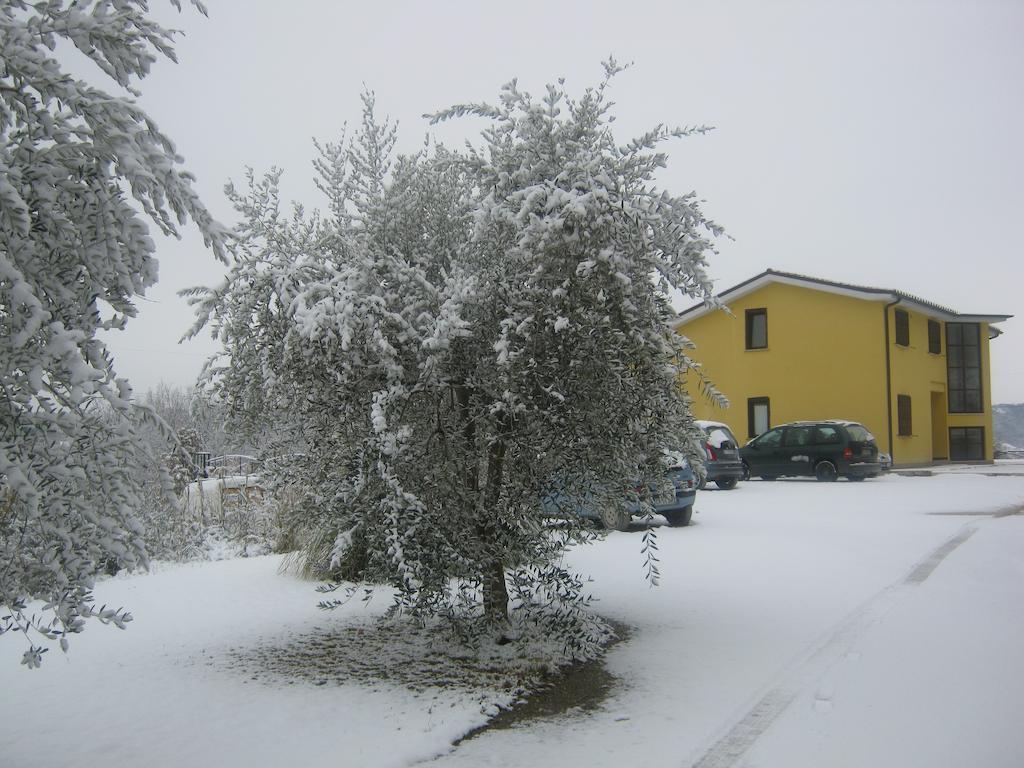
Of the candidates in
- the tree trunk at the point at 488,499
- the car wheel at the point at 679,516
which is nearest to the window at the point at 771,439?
the car wheel at the point at 679,516

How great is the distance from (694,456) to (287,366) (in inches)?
114

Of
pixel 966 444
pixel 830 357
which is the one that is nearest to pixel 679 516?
pixel 830 357

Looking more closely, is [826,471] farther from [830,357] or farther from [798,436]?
[830,357]

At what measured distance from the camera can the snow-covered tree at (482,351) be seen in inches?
200

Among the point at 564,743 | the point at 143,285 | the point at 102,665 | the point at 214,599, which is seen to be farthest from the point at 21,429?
the point at 214,599

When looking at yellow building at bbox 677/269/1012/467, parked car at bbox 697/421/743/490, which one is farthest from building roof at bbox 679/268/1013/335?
parked car at bbox 697/421/743/490

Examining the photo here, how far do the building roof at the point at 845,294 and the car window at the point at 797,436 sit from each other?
6.00m

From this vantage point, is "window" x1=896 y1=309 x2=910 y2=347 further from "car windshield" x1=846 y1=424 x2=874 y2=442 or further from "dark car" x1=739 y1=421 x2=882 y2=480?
"dark car" x1=739 y1=421 x2=882 y2=480

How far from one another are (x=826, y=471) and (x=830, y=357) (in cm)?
742

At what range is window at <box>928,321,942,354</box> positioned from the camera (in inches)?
1284

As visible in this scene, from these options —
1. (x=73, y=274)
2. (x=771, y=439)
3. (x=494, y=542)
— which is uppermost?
(x=73, y=274)

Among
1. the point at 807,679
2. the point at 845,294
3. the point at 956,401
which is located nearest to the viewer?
the point at 807,679

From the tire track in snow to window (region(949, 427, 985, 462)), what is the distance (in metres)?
29.1

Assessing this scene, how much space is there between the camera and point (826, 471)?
2278cm
